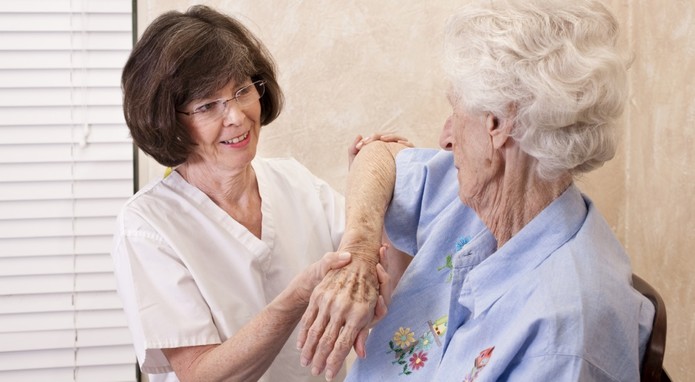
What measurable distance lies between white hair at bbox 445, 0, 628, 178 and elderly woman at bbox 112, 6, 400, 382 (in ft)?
1.89

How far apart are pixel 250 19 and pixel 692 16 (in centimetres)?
122

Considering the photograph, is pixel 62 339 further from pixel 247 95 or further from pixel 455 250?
pixel 455 250

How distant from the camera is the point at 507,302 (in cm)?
144

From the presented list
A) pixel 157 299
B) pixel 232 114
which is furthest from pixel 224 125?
pixel 157 299

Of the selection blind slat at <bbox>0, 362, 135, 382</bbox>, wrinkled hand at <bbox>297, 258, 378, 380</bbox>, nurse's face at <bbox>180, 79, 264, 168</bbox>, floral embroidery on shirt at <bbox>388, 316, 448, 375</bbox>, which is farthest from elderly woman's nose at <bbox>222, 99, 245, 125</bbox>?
blind slat at <bbox>0, 362, 135, 382</bbox>

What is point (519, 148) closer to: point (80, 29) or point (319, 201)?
point (319, 201)

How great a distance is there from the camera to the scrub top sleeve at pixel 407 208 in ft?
6.19

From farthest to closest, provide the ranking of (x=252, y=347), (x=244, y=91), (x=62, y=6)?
(x=62, y=6) < (x=244, y=91) < (x=252, y=347)

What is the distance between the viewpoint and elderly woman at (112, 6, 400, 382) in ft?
6.24

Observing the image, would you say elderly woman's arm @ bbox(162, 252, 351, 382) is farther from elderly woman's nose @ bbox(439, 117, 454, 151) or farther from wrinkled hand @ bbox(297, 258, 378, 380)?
elderly woman's nose @ bbox(439, 117, 454, 151)

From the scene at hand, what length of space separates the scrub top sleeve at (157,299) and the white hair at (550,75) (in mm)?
864

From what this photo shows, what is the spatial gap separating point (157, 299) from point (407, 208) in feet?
1.97

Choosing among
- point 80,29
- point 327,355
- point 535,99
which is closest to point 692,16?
point 535,99

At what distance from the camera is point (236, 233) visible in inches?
83.4
